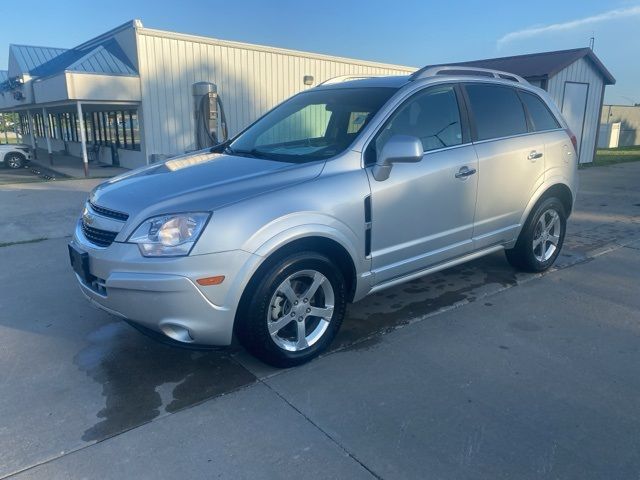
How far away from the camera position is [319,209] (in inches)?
129

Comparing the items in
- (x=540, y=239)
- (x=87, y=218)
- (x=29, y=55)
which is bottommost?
(x=540, y=239)

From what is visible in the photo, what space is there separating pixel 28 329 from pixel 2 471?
72.4 inches

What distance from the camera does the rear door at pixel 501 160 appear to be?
14.3ft

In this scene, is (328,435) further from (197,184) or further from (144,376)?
(197,184)

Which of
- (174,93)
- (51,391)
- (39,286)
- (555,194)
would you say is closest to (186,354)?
(51,391)

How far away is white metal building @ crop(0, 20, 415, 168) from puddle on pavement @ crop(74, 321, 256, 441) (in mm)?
10764

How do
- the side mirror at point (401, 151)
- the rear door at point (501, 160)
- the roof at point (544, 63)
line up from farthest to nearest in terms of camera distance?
the roof at point (544, 63) < the rear door at point (501, 160) < the side mirror at point (401, 151)

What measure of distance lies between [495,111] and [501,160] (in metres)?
0.48

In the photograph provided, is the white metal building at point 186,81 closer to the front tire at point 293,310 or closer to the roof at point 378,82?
the roof at point 378,82

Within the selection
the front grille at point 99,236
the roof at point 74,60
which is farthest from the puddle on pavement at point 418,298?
the roof at point 74,60

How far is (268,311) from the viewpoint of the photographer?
10.4ft

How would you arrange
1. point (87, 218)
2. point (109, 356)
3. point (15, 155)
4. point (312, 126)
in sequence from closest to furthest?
point (87, 218) < point (109, 356) < point (312, 126) < point (15, 155)

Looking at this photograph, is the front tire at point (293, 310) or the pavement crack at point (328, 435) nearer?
the pavement crack at point (328, 435)

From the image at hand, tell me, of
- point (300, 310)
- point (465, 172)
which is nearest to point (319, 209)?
point (300, 310)
